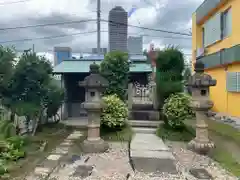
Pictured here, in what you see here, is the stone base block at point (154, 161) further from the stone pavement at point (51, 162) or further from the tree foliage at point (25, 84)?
the tree foliage at point (25, 84)

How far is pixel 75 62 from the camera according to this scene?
11.7 m

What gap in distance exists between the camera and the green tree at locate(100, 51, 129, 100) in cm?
845

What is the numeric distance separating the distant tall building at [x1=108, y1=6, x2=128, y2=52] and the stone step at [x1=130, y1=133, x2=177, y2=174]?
8.97 m

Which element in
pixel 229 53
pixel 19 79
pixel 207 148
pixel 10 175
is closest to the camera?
pixel 10 175

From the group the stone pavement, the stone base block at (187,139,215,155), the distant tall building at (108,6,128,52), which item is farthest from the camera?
the distant tall building at (108,6,128,52)

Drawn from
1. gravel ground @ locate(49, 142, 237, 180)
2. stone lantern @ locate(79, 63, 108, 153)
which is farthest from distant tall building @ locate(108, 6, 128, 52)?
gravel ground @ locate(49, 142, 237, 180)

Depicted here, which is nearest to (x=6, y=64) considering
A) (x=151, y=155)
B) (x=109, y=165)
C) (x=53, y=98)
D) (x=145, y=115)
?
(x=53, y=98)

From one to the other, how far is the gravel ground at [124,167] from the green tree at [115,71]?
2.44 meters

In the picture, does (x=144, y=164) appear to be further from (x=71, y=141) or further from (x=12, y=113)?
(x=12, y=113)

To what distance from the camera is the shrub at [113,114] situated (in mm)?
7517

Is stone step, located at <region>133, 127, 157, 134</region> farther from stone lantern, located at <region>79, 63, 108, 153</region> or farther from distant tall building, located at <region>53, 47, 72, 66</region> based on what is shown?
distant tall building, located at <region>53, 47, 72, 66</region>

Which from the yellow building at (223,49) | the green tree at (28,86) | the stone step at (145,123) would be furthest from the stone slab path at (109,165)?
the yellow building at (223,49)

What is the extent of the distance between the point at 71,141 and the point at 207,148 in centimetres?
394

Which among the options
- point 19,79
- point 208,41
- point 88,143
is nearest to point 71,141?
point 88,143
